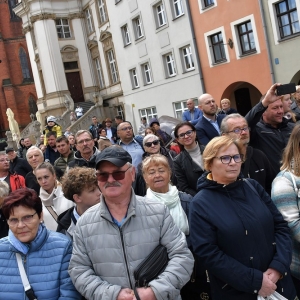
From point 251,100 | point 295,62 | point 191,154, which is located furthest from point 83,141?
point 251,100

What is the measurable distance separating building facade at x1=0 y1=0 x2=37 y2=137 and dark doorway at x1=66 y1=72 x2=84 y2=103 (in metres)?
11.2

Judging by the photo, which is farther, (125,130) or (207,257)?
(125,130)

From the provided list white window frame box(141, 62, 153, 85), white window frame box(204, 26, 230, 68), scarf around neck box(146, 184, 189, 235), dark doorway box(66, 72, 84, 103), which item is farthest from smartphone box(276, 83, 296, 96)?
dark doorway box(66, 72, 84, 103)

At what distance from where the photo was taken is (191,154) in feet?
15.9

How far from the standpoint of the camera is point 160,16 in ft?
72.2

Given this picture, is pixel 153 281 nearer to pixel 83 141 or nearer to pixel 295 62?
pixel 83 141

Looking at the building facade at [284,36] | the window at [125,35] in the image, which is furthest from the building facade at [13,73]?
the building facade at [284,36]

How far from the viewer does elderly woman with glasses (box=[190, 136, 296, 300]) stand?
2.83 meters

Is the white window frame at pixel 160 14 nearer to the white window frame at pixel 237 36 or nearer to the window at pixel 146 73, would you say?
the window at pixel 146 73

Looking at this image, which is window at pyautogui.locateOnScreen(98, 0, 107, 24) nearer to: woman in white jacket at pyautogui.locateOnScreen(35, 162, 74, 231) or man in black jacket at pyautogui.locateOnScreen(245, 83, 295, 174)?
Answer: woman in white jacket at pyautogui.locateOnScreen(35, 162, 74, 231)

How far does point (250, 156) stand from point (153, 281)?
1.97 m

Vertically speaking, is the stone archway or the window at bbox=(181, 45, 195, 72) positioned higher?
the window at bbox=(181, 45, 195, 72)

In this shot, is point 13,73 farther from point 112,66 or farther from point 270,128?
point 270,128

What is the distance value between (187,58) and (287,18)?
680 centimetres
